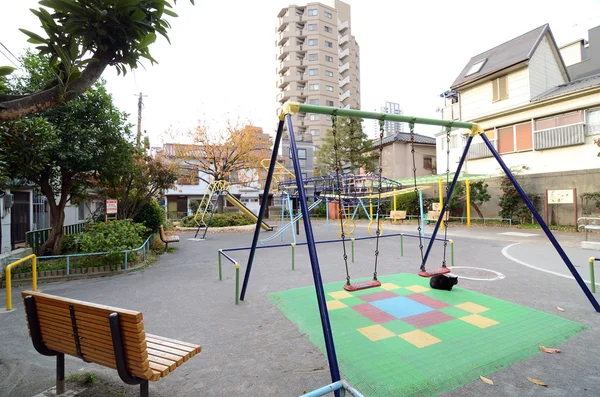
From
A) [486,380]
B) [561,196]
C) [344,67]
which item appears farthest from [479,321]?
[344,67]

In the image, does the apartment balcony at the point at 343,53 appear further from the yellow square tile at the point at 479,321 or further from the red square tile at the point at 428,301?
the yellow square tile at the point at 479,321

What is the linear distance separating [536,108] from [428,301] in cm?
1752

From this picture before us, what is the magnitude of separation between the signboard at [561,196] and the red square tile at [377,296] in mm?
13167

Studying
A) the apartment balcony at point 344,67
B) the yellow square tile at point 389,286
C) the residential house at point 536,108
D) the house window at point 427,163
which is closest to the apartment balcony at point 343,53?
the apartment balcony at point 344,67

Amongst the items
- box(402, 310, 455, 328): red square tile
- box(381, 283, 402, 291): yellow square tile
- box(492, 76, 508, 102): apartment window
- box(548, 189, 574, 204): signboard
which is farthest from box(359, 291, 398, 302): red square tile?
box(492, 76, 508, 102): apartment window

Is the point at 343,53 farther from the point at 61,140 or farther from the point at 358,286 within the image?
the point at 358,286

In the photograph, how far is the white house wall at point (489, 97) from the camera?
17656 millimetres

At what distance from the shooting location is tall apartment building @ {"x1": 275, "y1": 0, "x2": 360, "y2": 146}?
1937 inches

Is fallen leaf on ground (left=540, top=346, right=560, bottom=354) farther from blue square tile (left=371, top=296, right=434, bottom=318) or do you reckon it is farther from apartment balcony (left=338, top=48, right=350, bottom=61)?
apartment balcony (left=338, top=48, right=350, bottom=61)

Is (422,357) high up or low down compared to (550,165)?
down

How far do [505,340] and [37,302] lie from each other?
15.2 feet

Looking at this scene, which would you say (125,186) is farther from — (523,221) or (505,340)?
(523,221)

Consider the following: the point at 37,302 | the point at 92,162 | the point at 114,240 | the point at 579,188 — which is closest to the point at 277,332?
the point at 37,302

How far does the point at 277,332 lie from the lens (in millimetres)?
3857
